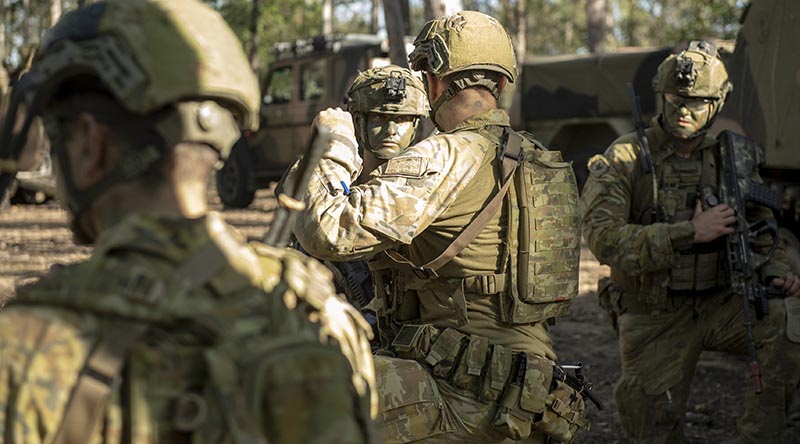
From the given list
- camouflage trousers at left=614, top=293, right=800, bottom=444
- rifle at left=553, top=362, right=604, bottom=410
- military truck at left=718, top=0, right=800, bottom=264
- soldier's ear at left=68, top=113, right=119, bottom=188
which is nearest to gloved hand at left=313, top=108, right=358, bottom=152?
rifle at left=553, top=362, right=604, bottom=410

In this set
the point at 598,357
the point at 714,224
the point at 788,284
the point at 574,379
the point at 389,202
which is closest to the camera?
the point at 389,202

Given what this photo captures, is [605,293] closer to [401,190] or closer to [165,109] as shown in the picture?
[401,190]

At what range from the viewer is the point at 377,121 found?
4766mm

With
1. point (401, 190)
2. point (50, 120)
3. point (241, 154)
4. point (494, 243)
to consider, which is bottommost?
point (241, 154)

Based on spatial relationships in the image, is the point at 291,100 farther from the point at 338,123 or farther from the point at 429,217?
the point at 429,217

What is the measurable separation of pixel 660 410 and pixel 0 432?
4.32 metres

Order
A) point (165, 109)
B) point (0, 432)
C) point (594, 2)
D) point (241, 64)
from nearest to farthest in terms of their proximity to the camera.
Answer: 1. point (0, 432)
2. point (165, 109)
3. point (241, 64)
4. point (594, 2)

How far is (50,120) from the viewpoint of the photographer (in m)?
1.82

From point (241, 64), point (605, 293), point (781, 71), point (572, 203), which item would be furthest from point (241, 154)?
point (241, 64)

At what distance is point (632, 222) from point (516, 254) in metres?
2.06

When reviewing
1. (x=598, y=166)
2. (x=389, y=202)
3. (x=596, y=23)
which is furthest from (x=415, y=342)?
(x=596, y=23)

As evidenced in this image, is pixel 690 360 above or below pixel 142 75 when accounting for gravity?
below

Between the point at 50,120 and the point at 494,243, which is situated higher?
the point at 50,120

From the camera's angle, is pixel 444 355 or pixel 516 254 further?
pixel 516 254
